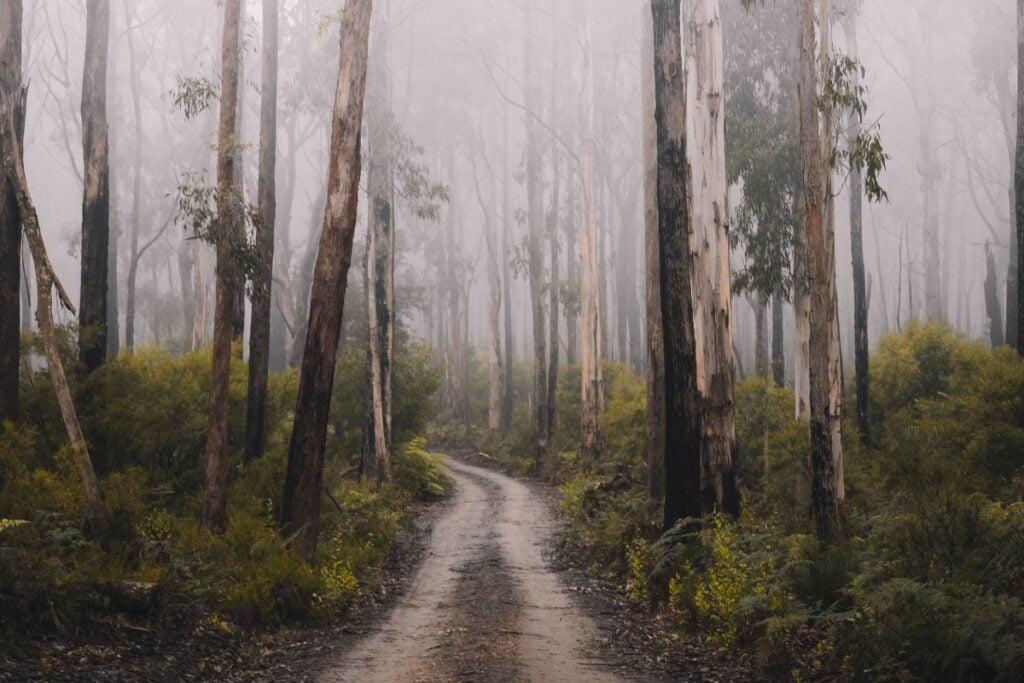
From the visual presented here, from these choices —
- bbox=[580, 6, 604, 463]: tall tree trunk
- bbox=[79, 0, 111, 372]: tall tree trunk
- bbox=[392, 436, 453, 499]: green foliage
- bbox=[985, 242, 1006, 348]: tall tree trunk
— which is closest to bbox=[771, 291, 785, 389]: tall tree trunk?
bbox=[580, 6, 604, 463]: tall tree trunk

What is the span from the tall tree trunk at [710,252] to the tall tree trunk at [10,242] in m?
8.41

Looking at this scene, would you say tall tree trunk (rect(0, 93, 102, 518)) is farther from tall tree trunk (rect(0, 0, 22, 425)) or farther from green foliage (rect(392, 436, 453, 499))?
green foliage (rect(392, 436, 453, 499))

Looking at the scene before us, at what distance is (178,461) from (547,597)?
613 centimetres

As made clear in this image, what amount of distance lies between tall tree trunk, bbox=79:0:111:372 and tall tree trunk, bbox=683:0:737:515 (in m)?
8.70

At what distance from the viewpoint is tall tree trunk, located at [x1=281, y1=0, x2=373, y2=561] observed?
10.3m

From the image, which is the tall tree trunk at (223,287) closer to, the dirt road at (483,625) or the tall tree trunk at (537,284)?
the dirt road at (483,625)

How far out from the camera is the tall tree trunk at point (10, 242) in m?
10.9

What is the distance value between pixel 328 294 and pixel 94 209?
6.14 m

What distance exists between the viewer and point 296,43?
127 feet

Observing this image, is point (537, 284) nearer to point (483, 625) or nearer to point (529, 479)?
point (529, 479)

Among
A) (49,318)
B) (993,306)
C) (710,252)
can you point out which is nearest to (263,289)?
(49,318)

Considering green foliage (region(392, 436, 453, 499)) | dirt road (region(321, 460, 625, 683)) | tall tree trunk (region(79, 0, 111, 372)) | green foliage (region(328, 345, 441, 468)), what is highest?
tall tree trunk (region(79, 0, 111, 372))

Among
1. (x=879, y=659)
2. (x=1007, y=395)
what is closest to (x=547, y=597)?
(x=879, y=659)

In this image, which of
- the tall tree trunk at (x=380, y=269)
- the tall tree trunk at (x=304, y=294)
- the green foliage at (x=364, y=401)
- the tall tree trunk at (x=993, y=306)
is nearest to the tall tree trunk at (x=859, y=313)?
the tall tree trunk at (x=993, y=306)
